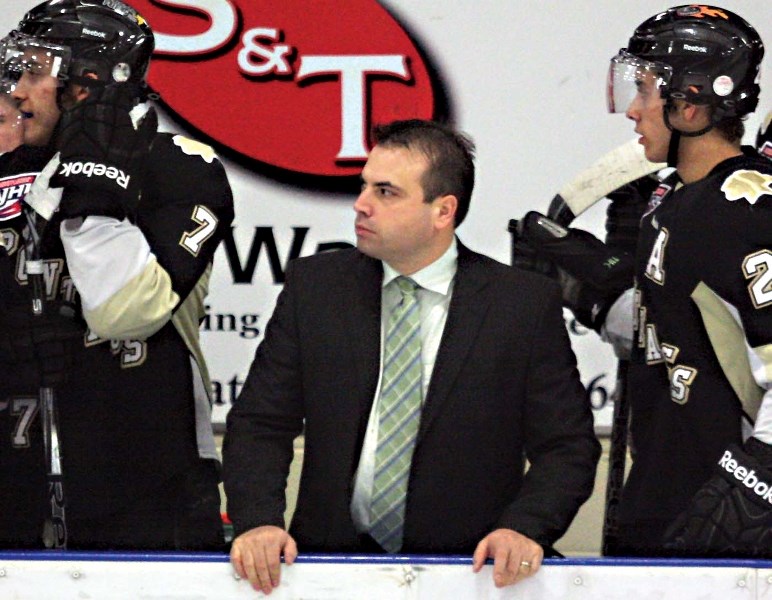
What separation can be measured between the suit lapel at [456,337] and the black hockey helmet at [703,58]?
56 centimetres

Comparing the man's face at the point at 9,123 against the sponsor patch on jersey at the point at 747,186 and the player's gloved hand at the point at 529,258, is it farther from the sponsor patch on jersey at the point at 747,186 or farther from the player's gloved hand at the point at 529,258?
the sponsor patch on jersey at the point at 747,186

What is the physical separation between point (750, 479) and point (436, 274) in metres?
0.59

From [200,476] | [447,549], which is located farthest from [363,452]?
[200,476]

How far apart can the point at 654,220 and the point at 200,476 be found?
93 cm

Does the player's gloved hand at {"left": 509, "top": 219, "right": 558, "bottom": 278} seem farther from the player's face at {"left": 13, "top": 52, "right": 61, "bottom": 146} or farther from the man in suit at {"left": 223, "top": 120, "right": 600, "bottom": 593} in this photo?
the player's face at {"left": 13, "top": 52, "right": 61, "bottom": 146}

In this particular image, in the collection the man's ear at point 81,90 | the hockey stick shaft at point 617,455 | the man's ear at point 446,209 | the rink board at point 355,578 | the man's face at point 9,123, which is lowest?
the hockey stick shaft at point 617,455

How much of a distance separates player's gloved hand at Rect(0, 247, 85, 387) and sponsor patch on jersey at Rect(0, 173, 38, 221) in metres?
0.07

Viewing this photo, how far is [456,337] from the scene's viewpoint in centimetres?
237

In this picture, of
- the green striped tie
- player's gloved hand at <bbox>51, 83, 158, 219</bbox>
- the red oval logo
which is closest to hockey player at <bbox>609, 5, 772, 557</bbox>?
the green striped tie

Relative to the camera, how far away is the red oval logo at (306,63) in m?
3.63

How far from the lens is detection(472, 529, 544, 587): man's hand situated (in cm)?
212

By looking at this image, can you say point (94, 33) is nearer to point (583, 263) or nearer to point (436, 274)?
point (436, 274)

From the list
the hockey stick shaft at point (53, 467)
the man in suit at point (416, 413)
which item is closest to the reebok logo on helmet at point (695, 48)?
the man in suit at point (416, 413)

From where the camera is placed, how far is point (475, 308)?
2.38m
